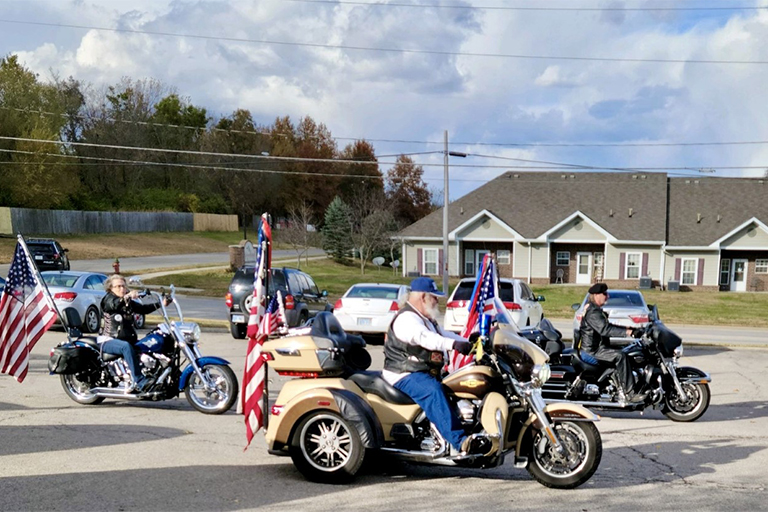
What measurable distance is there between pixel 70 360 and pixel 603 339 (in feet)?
22.8

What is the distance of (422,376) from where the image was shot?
7004 millimetres

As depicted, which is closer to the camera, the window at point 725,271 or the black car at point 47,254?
the black car at point 47,254

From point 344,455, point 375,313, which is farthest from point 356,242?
point 344,455

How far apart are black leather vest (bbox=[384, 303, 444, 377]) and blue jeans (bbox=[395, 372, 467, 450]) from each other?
9 cm

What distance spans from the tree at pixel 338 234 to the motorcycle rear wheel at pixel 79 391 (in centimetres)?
5127

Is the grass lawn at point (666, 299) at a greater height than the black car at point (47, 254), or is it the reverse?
the black car at point (47, 254)

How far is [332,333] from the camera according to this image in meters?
7.55

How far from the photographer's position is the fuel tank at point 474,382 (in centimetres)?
692

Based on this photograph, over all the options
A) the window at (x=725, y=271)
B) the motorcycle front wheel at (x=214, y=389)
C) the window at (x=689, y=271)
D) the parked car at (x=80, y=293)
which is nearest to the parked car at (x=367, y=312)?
the parked car at (x=80, y=293)

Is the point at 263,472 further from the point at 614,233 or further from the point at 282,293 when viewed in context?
the point at 614,233

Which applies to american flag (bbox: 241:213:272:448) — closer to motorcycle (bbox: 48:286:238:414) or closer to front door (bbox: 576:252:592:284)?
motorcycle (bbox: 48:286:238:414)

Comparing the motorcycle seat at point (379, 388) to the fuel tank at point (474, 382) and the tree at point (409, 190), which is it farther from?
the tree at point (409, 190)

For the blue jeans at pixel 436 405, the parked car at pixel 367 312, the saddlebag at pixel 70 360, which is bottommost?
the parked car at pixel 367 312

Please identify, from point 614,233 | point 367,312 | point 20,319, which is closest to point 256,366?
point 20,319
